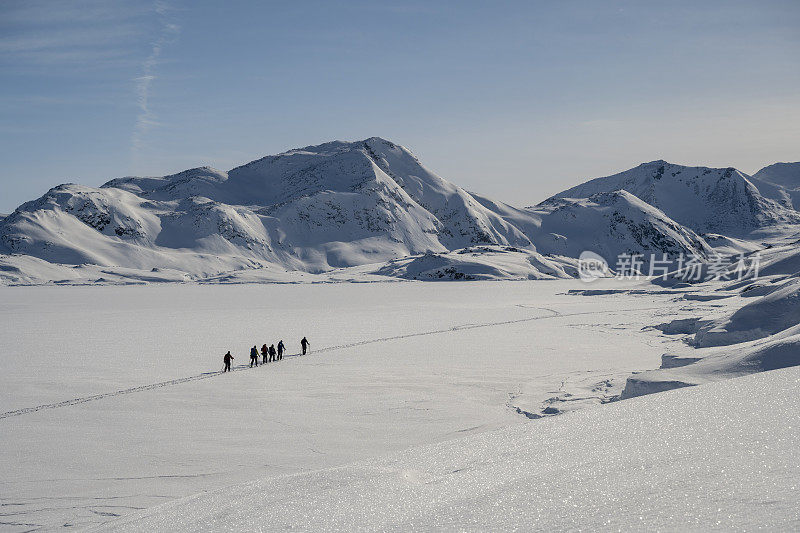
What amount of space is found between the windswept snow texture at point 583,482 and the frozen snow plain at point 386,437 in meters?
0.04

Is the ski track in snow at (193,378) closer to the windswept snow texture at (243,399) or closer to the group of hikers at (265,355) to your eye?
A: the windswept snow texture at (243,399)

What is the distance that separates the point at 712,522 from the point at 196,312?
61454mm

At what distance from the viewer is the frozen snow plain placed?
241 inches

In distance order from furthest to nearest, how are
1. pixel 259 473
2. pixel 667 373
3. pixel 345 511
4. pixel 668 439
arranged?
pixel 667 373 → pixel 259 473 → pixel 668 439 → pixel 345 511

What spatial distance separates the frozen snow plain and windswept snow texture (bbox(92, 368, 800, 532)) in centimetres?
4

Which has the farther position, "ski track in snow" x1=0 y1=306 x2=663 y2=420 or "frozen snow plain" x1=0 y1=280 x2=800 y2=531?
"ski track in snow" x1=0 y1=306 x2=663 y2=420

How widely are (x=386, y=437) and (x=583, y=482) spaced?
9.48 m

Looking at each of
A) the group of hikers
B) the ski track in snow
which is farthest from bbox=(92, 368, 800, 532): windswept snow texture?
the group of hikers

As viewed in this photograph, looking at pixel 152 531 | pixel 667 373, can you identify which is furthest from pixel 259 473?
pixel 667 373

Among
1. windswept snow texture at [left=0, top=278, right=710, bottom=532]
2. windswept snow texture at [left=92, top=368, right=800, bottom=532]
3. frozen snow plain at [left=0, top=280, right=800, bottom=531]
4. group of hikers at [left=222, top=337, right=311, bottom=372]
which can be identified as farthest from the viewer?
group of hikers at [left=222, top=337, right=311, bottom=372]

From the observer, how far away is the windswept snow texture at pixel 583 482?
546 centimetres

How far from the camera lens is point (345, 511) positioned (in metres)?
7.14

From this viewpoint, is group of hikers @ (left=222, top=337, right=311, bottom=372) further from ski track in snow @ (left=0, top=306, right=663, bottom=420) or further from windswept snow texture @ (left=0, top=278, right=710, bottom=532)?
windswept snow texture @ (left=0, top=278, right=710, bottom=532)

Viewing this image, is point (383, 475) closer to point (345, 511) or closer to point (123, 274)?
point (345, 511)
